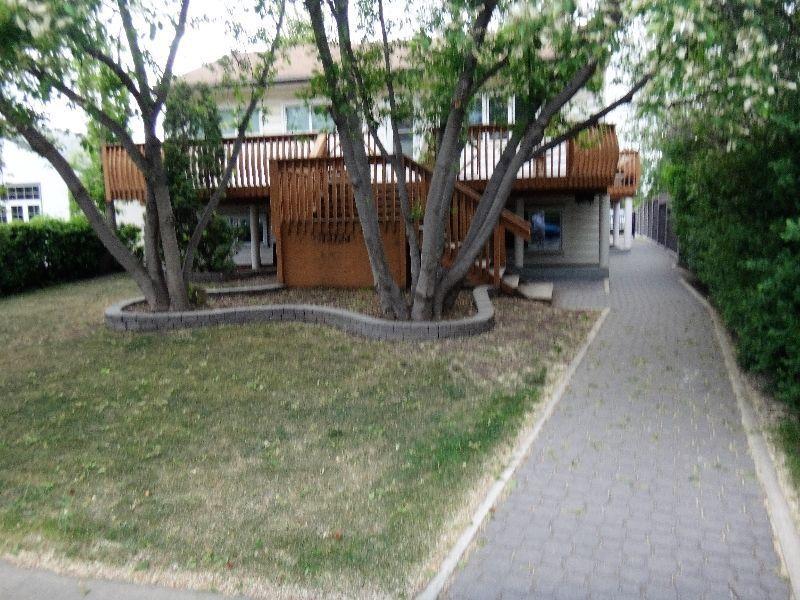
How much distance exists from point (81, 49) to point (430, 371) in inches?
197

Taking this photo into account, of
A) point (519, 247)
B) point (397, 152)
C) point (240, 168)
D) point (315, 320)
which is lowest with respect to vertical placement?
point (315, 320)

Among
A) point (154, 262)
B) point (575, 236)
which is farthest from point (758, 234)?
point (575, 236)

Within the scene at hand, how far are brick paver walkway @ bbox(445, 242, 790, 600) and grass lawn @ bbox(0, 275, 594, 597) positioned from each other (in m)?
0.41

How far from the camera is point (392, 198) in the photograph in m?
12.1

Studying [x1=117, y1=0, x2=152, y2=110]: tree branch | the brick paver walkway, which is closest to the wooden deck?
[x1=117, y1=0, x2=152, y2=110]: tree branch

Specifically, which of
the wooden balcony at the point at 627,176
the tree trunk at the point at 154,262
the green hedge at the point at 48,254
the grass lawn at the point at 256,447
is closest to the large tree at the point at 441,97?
the grass lawn at the point at 256,447

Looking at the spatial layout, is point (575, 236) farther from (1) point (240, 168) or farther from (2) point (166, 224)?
(2) point (166, 224)

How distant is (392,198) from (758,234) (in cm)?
654

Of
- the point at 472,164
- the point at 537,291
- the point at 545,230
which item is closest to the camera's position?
the point at 537,291

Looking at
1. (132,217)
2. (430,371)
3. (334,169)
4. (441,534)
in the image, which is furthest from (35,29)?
(132,217)

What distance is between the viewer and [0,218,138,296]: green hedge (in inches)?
585

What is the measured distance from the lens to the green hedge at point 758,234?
17.9ft

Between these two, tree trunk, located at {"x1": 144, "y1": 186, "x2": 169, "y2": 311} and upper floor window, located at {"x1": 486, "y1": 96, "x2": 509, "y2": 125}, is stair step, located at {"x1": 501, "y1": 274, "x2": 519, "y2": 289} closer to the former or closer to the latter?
upper floor window, located at {"x1": 486, "y1": 96, "x2": 509, "y2": 125}

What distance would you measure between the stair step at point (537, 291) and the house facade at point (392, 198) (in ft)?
1.87
